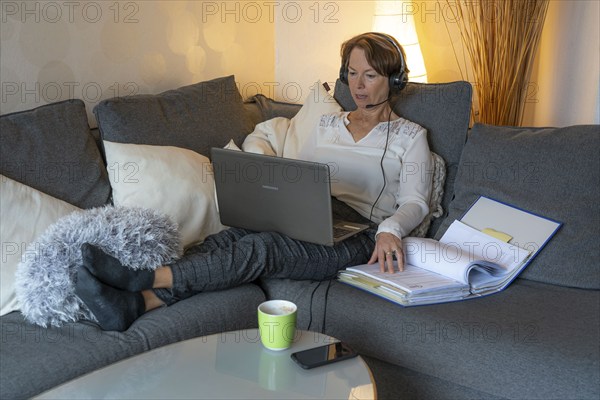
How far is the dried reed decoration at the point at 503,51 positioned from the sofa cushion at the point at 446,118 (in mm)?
541

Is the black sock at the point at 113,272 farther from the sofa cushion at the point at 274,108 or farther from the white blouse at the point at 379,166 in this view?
the sofa cushion at the point at 274,108

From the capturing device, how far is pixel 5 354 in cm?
154

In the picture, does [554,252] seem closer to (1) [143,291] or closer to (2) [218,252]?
(2) [218,252]

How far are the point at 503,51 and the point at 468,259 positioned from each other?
3.84 ft

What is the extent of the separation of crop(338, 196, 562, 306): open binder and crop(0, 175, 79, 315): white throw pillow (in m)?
0.82

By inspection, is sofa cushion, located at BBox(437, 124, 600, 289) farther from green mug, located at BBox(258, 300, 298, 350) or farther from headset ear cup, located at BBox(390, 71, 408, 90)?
green mug, located at BBox(258, 300, 298, 350)

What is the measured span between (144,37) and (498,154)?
1360 millimetres

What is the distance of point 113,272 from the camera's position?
68.0 inches

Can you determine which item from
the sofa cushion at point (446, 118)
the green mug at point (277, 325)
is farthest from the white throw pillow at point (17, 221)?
the sofa cushion at point (446, 118)

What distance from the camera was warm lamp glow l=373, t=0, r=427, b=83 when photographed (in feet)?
9.23

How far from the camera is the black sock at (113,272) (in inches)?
66.9

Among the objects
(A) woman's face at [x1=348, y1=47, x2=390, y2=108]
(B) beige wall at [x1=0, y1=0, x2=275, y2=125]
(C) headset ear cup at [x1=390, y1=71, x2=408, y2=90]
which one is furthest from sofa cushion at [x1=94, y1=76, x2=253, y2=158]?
(C) headset ear cup at [x1=390, y1=71, x2=408, y2=90]

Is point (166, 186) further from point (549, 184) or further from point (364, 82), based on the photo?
point (549, 184)

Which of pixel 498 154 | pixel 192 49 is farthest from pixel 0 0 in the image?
pixel 498 154
